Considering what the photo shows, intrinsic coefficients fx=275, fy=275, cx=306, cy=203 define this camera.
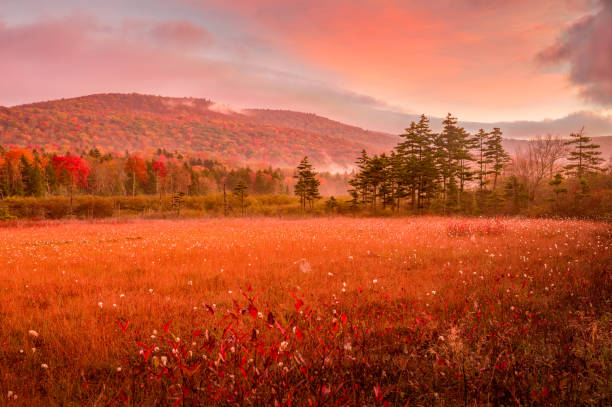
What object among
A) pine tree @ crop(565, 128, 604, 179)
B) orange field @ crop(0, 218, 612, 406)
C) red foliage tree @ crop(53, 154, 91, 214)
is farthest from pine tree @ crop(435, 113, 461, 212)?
red foliage tree @ crop(53, 154, 91, 214)

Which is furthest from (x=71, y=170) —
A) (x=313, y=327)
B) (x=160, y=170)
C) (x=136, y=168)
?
(x=313, y=327)

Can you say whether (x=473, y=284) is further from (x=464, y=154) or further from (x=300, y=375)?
(x=464, y=154)

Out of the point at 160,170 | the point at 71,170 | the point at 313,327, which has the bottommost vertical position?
the point at 313,327

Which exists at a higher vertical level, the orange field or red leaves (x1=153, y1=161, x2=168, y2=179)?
red leaves (x1=153, y1=161, x2=168, y2=179)

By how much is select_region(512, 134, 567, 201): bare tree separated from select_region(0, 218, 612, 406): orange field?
3327 cm

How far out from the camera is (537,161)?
40312 millimetres

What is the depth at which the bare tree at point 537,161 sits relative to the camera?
124ft

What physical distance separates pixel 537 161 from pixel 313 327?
50.0 m

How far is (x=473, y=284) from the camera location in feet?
20.8

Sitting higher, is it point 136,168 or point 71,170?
point 136,168

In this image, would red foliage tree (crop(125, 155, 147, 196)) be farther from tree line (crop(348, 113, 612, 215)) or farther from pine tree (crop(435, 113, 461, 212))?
pine tree (crop(435, 113, 461, 212))

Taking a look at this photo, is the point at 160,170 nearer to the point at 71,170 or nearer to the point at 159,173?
the point at 159,173

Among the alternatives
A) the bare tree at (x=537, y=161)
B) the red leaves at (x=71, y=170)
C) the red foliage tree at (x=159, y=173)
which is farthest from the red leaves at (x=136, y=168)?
the bare tree at (x=537, y=161)

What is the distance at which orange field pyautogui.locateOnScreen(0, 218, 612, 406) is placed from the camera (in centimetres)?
261
